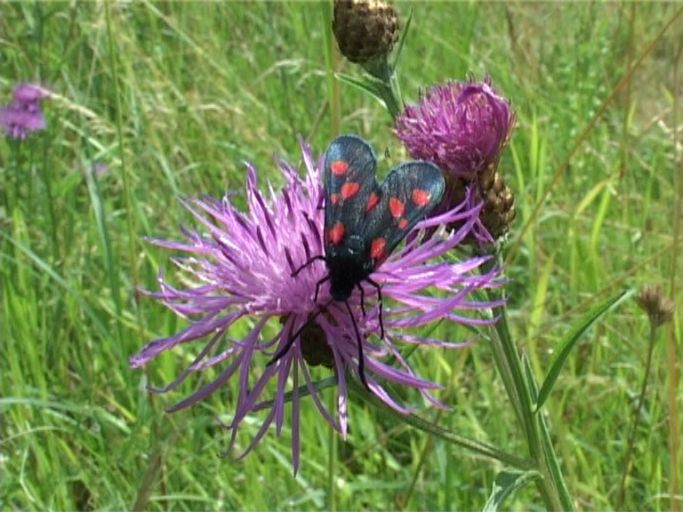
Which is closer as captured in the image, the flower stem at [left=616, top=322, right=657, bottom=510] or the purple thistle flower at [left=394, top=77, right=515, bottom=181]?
the purple thistle flower at [left=394, top=77, right=515, bottom=181]

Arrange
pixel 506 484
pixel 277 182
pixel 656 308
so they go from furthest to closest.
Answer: pixel 277 182 → pixel 656 308 → pixel 506 484

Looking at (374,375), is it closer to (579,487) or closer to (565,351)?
(565,351)

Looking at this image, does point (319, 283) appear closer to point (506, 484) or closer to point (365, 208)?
point (365, 208)

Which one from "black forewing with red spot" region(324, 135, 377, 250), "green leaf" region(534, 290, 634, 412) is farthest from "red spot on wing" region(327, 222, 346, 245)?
"green leaf" region(534, 290, 634, 412)

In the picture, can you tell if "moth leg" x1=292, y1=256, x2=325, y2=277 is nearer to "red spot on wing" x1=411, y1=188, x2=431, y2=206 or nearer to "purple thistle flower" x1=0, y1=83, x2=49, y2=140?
"red spot on wing" x1=411, y1=188, x2=431, y2=206

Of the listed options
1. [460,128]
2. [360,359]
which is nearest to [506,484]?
[360,359]
